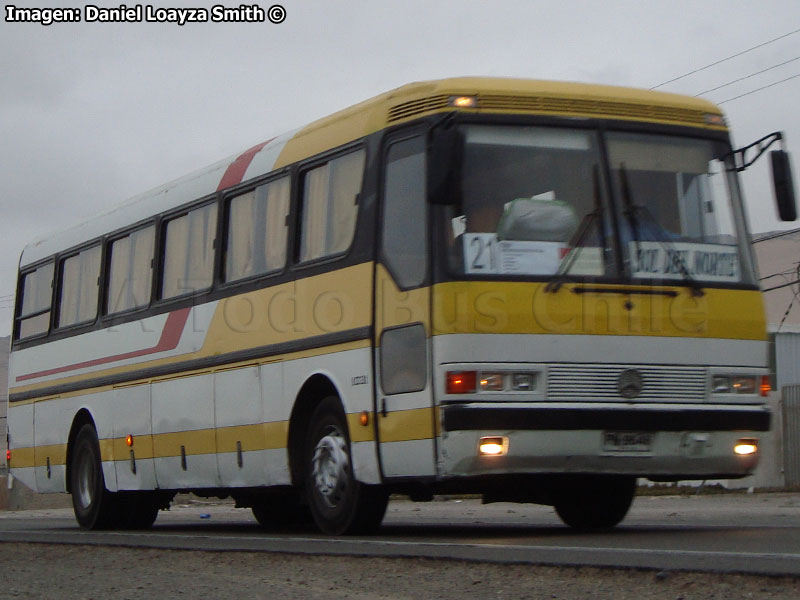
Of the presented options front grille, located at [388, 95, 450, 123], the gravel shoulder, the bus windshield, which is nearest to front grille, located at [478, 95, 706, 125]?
the bus windshield

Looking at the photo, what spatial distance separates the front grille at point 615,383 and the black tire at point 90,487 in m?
7.72

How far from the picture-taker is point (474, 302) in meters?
10.7

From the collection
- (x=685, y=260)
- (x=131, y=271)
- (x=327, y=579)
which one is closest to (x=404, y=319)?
(x=685, y=260)

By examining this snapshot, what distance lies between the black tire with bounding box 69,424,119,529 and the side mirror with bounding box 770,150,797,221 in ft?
28.0

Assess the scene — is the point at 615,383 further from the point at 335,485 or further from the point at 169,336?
the point at 169,336

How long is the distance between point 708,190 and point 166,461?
258 inches

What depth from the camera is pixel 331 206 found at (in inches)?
492

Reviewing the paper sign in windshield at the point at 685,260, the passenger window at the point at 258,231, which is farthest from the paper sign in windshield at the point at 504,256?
the passenger window at the point at 258,231

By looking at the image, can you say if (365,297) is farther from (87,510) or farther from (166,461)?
(87,510)

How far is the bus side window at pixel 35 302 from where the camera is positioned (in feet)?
62.8

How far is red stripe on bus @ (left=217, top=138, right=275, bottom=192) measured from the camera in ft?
47.2

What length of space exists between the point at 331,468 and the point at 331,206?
2.10 meters

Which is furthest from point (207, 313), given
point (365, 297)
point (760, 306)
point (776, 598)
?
point (776, 598)

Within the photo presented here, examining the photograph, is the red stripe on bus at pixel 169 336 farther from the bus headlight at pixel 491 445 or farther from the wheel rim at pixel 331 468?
the bus headlight at pixel 491 445
